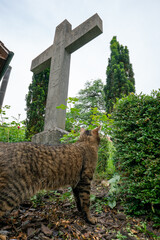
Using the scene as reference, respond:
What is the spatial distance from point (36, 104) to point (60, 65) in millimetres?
1488

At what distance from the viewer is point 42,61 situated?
15.5 ft

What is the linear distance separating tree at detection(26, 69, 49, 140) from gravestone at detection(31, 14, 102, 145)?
27.8 inches

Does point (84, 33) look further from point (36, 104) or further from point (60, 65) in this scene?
point (36, 104)

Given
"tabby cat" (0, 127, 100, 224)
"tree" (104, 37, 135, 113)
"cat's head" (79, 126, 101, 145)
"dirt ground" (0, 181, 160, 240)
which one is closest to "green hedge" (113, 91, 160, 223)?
"dirt ground" (0, 181, 160, 240)

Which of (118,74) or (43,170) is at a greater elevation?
(118,74)

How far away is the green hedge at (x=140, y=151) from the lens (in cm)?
228

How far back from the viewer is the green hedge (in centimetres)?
228

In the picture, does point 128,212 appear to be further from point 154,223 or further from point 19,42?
point 19,42

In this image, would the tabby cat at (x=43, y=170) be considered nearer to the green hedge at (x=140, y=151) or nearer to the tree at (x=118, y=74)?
the green hedge at (x=140, y=151)

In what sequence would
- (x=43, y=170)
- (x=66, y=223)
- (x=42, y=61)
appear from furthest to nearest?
(x=42, y=61), (x=66, y=223), (x=43, y=170)

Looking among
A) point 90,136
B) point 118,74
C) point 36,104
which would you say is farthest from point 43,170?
point 118,74

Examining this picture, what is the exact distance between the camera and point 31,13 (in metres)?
4.50

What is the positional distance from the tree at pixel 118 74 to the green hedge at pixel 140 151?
350 inches

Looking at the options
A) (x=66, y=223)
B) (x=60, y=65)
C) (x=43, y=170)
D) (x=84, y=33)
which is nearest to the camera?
(x=43, y=170)
